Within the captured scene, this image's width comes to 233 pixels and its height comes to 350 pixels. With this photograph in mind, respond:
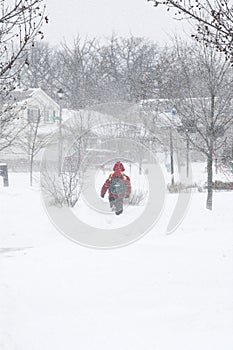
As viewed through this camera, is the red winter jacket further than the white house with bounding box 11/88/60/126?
No

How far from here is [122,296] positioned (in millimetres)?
Result: 6410

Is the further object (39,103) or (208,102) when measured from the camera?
(39,103)

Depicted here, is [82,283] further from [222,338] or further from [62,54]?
[62,54]

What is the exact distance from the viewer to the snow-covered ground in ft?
17.1

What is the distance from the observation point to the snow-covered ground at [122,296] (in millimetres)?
5203

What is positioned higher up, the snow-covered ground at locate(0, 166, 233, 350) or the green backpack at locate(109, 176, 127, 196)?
the green backpack at locate(109, 176, 127, 196)

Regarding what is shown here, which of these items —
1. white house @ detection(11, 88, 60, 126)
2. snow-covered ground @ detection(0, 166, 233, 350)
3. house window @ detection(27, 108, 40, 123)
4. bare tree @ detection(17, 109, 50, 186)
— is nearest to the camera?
snow-covered ground @ detection(0, 166, 233, 350)

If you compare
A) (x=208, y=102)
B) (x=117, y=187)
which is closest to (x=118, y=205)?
(x=117, y=187)

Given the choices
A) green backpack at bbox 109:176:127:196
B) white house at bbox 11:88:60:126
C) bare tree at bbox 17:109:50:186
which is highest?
white house at bbox 11:88:60:126

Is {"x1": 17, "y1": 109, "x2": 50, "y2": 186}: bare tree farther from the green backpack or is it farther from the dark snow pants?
the dark snow pants

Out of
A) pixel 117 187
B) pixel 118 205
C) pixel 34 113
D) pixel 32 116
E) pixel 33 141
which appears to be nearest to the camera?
pixel 118 205

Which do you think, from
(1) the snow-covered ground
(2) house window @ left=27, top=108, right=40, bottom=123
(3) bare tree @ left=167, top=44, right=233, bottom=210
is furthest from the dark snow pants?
(2) house window @ left=27, top=108, right=40, bottom=123

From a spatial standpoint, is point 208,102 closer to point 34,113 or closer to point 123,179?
point 123,179

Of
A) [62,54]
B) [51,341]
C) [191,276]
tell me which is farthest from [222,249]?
[62,54]
